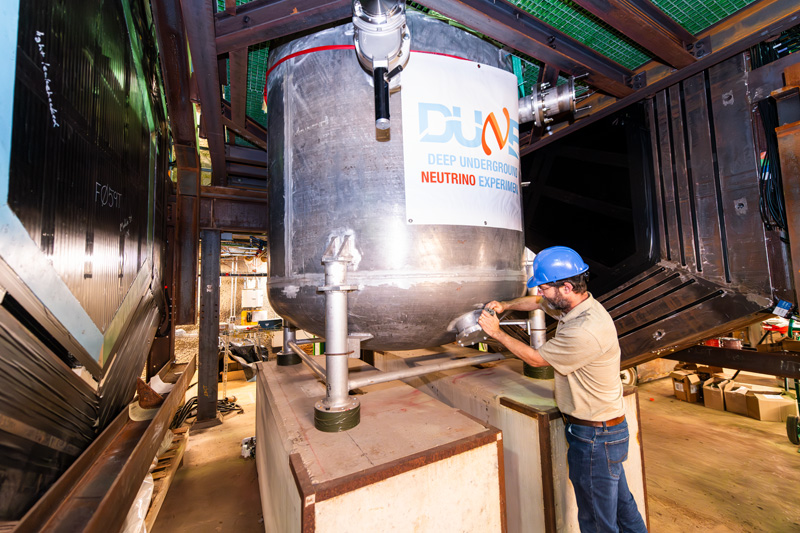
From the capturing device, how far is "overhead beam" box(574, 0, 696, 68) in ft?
6.47

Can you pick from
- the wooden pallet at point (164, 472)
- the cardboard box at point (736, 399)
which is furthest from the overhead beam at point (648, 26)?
the cardboard box at point (736, 399)

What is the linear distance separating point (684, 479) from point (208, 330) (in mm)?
5324

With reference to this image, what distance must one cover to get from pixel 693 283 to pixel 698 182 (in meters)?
0.74

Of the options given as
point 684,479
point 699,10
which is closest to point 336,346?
point 699,10

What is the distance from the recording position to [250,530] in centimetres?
260

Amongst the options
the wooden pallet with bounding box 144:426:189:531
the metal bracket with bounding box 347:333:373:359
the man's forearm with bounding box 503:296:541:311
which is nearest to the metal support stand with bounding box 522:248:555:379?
the man's forearm with bounding box 503:296:541:311

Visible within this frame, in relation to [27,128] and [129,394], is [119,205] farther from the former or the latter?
[129,394]

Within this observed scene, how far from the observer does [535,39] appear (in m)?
2.19

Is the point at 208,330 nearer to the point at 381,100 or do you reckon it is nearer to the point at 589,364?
the point at 381,100

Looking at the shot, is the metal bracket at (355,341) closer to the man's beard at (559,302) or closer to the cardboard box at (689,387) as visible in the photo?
the man's beard at (559,302)

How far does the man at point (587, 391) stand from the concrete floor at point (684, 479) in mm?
1387

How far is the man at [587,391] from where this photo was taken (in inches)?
65.1

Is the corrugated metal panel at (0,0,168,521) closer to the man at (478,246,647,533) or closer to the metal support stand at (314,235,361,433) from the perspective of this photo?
the metal support stand at (314,235,361,433)

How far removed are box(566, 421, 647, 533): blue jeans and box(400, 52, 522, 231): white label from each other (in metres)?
1.16
